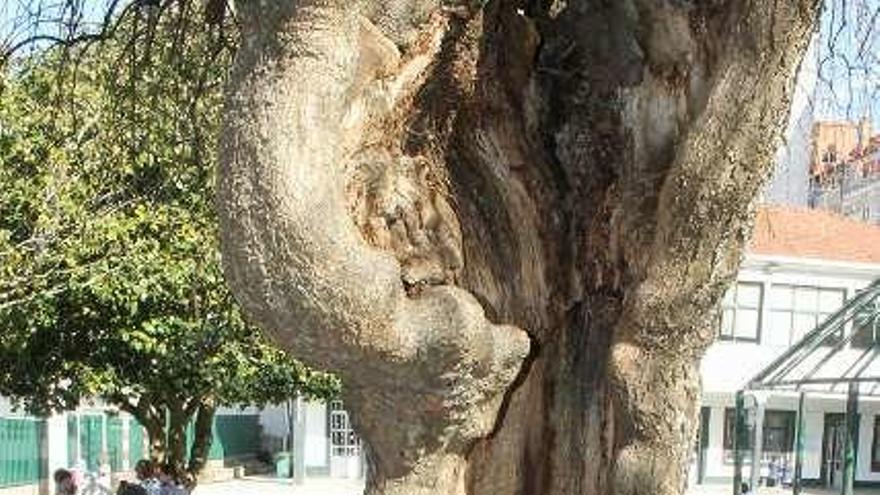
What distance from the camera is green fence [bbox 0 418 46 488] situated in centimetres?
2728

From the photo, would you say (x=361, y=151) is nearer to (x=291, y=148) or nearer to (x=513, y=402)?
(x=291, y=148)

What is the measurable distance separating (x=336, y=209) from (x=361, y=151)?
12.3 inches

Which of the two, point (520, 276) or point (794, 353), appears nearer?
point (520, 276)

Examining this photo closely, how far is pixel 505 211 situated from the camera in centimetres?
424

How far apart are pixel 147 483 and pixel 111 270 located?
2.17 meters

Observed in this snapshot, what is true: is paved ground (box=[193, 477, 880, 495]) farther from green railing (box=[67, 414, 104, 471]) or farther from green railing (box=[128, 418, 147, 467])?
green railing (box=[67, 414, 104, 471])

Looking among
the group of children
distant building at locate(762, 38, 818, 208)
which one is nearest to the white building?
the group of children

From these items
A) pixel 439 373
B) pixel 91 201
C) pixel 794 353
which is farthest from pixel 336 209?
pixel 794 353

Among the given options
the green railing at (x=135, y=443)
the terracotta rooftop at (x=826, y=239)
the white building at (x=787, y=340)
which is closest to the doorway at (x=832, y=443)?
the white building at (x=787, y=340)

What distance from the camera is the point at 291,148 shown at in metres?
3.32

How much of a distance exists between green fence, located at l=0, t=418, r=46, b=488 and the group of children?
34.1 feet

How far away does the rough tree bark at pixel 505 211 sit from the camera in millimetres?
3379

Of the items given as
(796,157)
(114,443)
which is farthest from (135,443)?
(796,157)

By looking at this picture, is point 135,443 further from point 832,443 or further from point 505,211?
point 505,211
